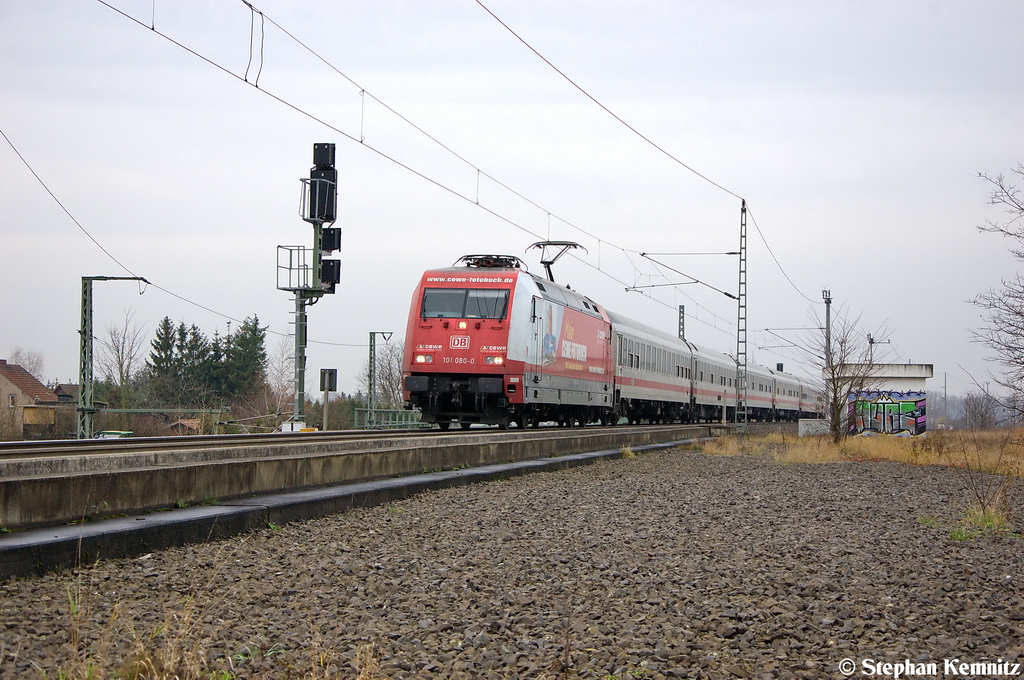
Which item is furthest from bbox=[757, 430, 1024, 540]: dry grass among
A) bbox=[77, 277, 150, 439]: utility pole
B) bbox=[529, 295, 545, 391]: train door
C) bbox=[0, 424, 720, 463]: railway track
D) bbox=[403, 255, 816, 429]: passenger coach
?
bbox=[77, 277, 150, 439]: utility pole

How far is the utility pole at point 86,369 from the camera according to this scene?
23.0 metres

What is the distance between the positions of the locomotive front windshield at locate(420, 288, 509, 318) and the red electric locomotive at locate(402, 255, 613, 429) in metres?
0.02

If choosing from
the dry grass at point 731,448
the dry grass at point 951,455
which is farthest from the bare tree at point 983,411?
the dry grass at point 731,448

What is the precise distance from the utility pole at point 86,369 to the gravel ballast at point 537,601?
16.1 meters

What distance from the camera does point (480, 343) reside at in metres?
20.5

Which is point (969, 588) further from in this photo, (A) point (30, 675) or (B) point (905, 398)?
(B) point (905, 398)

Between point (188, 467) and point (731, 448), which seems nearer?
point (188, 467)

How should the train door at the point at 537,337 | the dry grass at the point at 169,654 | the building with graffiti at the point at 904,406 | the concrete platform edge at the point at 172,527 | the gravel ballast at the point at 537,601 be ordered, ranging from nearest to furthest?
the dry grass at the point at 169,654, the gravel ballast at the point at 537,601, the concrete platform edge at the point at 172,527, the train door at the point at 537,337, the building with graffiti at the point at 904,406

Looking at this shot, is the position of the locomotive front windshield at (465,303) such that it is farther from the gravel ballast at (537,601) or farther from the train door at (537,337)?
the gravel ballast at (537,601)

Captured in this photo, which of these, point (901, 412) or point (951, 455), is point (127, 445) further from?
point (901, 412)

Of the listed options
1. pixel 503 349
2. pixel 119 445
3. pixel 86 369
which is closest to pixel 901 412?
pixel 503 349

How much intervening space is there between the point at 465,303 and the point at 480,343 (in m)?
1.00

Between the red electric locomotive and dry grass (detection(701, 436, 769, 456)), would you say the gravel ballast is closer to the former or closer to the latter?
the red electric locomotive

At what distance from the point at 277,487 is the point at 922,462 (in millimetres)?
16727
